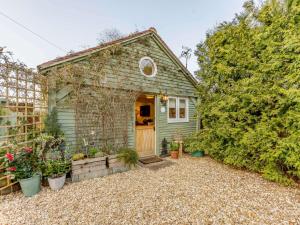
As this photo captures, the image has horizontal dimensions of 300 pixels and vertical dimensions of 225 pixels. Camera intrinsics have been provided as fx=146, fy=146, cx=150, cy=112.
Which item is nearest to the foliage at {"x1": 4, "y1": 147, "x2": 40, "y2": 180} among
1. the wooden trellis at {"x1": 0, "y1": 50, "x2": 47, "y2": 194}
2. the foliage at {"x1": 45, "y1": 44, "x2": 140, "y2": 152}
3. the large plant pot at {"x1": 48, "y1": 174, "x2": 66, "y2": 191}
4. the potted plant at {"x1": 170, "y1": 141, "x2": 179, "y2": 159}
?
the wooden trellis at {"x1": 0, "y1": 50, "x2": 47, "y2": 194}

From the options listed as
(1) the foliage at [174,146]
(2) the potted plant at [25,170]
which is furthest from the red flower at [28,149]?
(1) the foliage at [174,146]

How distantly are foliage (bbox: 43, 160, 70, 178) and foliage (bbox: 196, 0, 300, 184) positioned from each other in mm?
4882

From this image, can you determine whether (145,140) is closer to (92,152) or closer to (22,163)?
(92,152)

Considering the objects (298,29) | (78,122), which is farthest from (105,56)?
(298,29)

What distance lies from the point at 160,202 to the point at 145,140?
337 centimetres

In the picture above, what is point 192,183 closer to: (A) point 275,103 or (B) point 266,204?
(B) point 266,204

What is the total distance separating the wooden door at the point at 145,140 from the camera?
612 cm

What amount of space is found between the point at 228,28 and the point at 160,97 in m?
3.46

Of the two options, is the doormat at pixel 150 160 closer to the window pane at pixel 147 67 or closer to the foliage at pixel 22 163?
the foliage at pixel 22 163

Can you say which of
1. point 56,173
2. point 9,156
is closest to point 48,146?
point 56,173

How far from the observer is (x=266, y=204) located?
2951 millimetres

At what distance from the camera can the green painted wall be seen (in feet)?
14.6

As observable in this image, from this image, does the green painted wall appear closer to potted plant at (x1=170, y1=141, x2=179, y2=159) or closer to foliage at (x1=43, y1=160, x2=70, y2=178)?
potted plant at (x1=170, y1=141, x2=179, y2=159)

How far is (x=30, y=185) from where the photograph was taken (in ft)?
10.7
